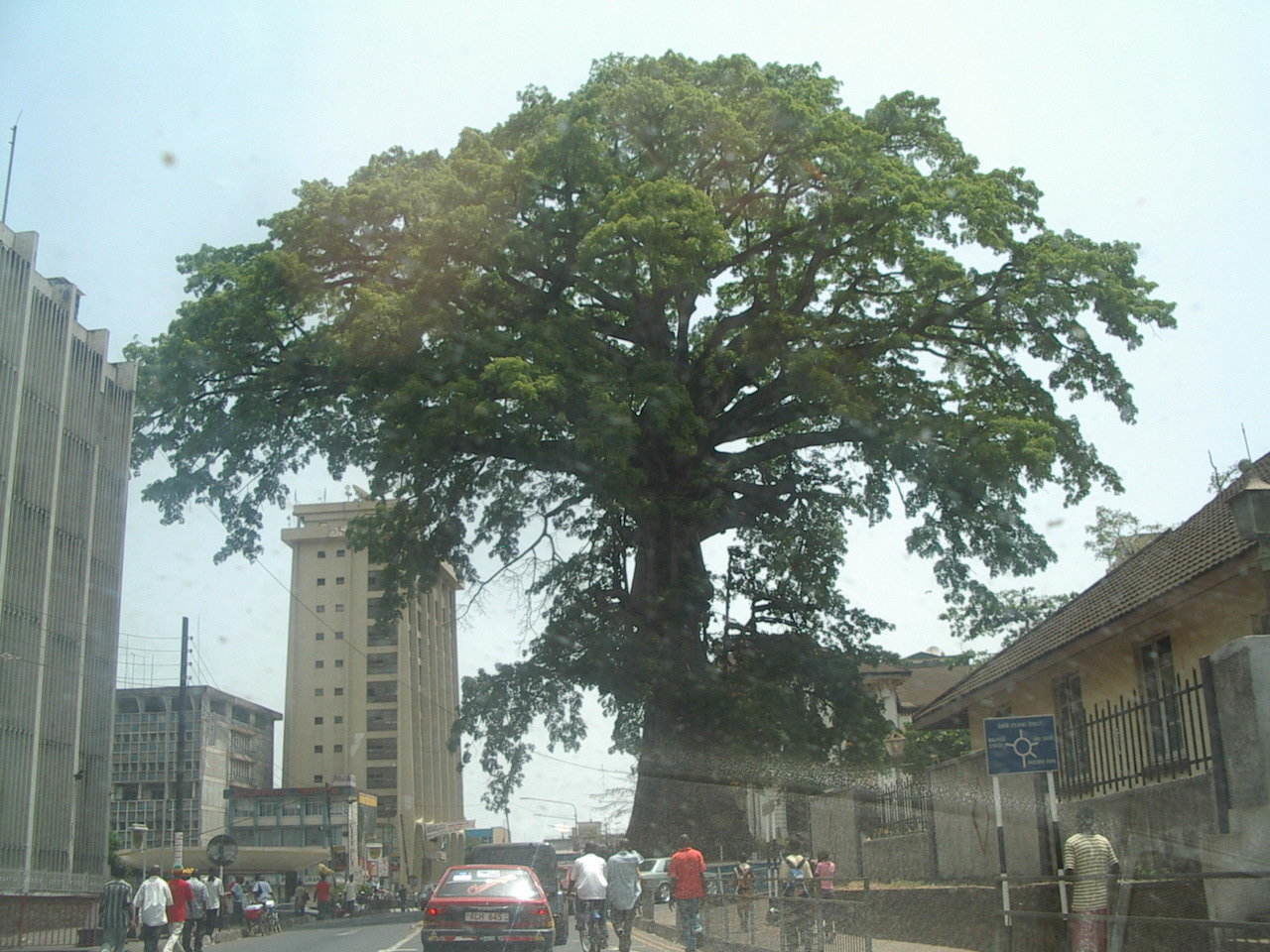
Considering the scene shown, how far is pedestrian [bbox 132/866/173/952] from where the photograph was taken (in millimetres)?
18672

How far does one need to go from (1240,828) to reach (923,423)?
16828 mm

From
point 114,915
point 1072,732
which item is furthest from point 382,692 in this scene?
point 1072,732

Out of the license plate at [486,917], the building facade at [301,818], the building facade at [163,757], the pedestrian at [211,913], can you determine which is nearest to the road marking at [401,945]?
the license plate at [486,917]

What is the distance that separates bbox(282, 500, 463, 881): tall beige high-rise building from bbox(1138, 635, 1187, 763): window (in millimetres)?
62661

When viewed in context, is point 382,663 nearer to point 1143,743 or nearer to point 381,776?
point 381,776

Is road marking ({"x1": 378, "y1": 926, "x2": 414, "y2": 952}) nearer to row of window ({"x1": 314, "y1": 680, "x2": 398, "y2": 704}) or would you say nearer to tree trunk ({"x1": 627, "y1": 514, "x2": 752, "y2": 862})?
tree trunk ({"x1": 627, "y1": 514, "x2": 752, "y2": 862})

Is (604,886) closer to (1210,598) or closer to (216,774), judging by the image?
(1210,598)

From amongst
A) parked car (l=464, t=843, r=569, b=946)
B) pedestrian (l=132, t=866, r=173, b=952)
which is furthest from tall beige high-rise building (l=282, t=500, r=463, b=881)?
pedestrian (l=132, t=866, r=173, b=952)

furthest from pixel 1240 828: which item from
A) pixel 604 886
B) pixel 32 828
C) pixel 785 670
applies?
pixel 32 828

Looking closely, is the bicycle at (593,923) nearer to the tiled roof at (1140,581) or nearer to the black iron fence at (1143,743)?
the black iron fence at (1143,743)

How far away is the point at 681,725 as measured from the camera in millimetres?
27578

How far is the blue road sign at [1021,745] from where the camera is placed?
12.8 metres

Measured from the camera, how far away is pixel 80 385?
41938 millimetres

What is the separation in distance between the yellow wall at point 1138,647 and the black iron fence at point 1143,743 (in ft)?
2.18
